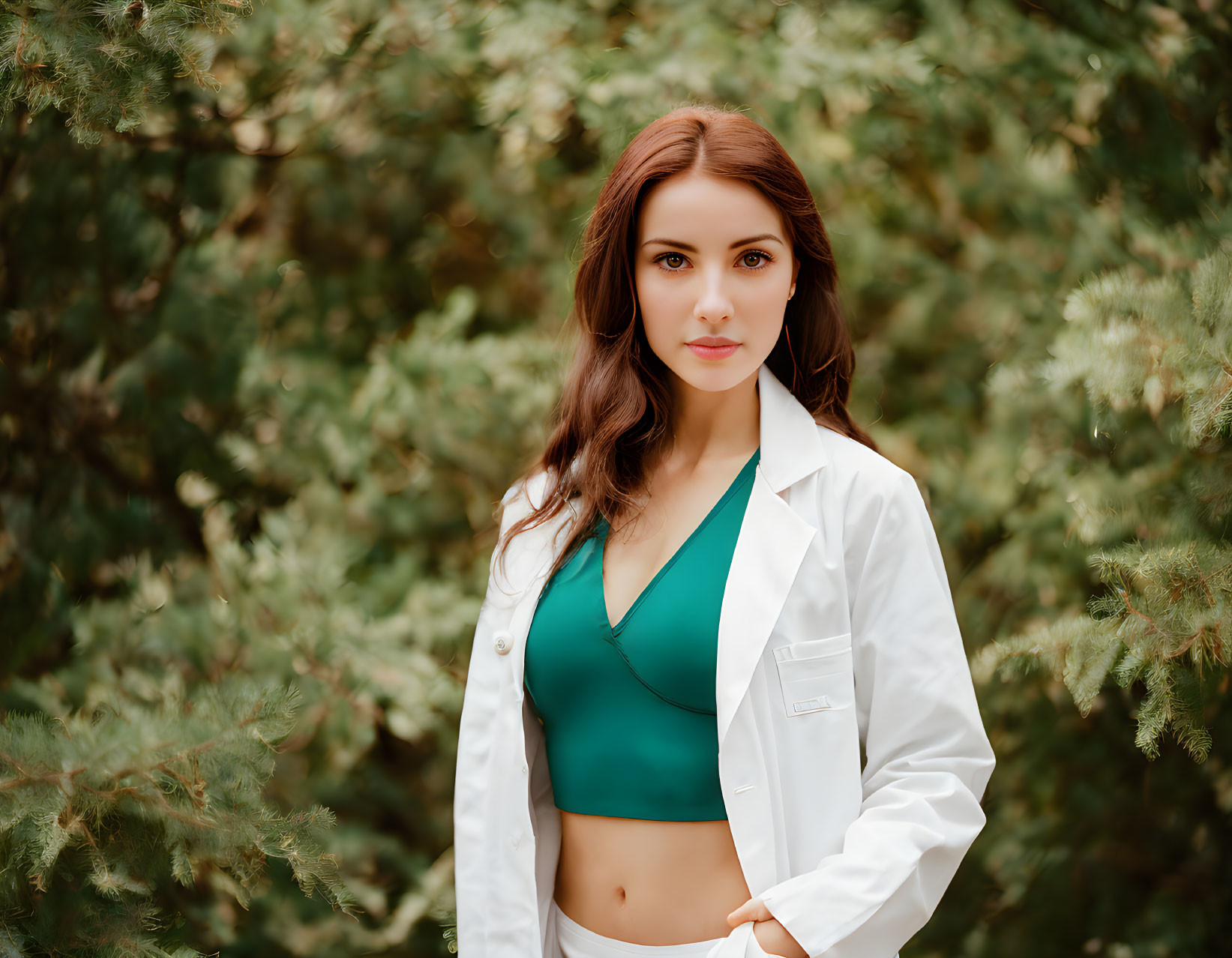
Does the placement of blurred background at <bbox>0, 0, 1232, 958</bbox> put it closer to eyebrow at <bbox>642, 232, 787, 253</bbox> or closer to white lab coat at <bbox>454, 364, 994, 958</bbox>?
white lab coat at <bbox>454, 364, 994, 958</bbox>

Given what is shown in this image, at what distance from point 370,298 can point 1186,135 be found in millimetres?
2261

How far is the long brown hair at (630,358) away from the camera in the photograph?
1730 millimetres

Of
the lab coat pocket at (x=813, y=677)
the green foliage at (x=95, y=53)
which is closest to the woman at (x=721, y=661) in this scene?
the lab coat pocket at (x=813, y=677)

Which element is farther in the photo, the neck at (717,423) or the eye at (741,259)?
the neck at (717,423)

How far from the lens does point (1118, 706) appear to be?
2.84 metres

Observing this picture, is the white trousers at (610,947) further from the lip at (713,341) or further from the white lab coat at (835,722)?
the lip at (713,341)

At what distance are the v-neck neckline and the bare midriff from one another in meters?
0.32

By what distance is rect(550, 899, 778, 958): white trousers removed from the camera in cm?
152

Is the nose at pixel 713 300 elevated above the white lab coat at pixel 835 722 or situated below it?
above

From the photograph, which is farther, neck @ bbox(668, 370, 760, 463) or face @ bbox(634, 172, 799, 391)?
neck @ bbox(668, 370, 760, 463)

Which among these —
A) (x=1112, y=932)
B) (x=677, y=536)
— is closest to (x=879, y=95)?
(x=677, y=536)

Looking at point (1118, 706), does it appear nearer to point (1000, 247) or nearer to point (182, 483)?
point (1000, 247)

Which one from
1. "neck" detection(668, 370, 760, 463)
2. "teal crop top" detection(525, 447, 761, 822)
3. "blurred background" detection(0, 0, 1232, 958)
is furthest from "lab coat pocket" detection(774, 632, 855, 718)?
"blurred background" detection(0, 0, 1232, 958)

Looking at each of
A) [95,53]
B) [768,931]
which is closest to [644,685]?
[768,931]
